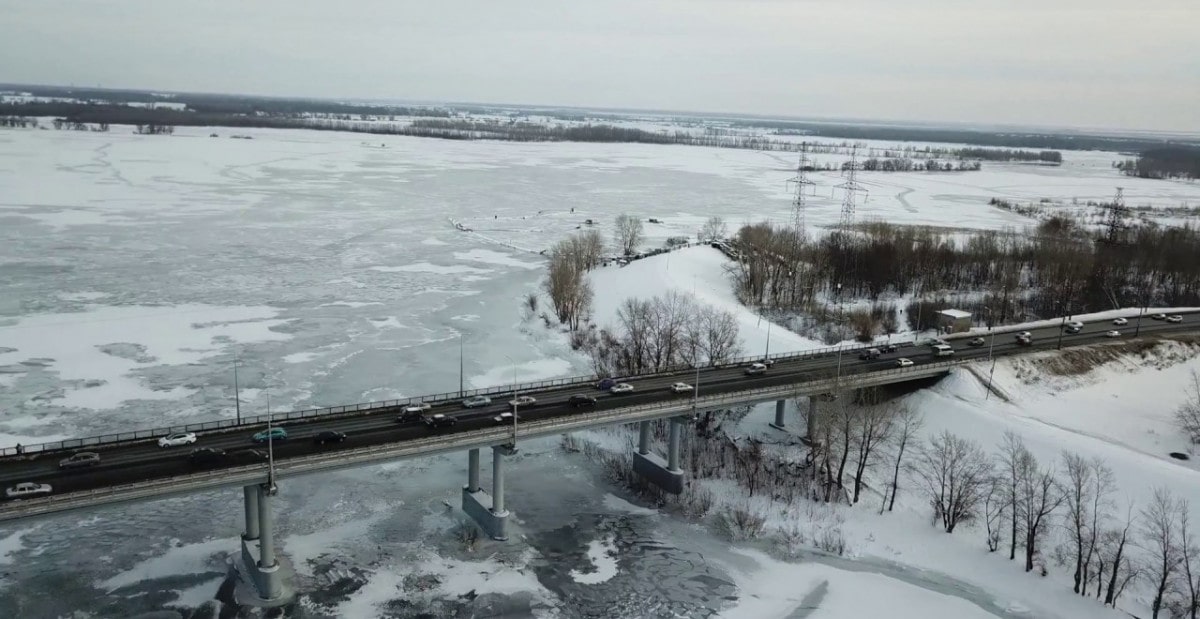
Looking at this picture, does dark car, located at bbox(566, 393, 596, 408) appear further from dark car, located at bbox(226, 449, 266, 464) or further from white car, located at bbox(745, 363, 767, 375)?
dark car, located at bbox(226, 449, 266, 464)

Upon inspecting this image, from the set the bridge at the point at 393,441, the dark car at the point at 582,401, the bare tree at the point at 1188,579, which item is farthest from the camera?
the dark car at the point at 582,401

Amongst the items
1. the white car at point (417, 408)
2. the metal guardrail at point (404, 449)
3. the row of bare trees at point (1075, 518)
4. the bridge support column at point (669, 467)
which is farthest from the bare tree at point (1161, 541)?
the white car at point (417, 408)

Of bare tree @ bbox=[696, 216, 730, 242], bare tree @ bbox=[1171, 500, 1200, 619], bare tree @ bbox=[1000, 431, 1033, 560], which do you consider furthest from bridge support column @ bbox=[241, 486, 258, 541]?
bare tree @ bbox=[696, 216, 730, 242]

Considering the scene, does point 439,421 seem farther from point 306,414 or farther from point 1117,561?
point 1117,561

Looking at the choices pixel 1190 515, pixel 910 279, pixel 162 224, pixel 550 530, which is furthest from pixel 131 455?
pixel 162 224

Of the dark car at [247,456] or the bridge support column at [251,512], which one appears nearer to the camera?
the bridge support column at [251,512]

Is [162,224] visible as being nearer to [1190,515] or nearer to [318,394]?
[318,394]

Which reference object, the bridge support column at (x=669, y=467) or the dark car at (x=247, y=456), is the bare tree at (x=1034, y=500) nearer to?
the bridge support column at (x=669, y=467)
